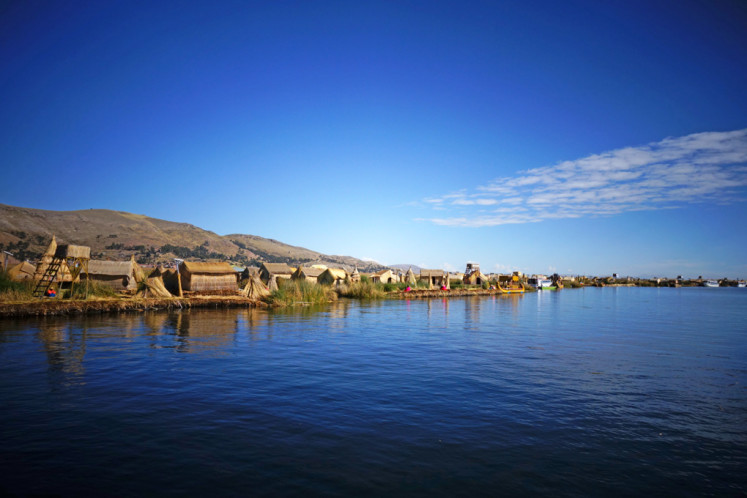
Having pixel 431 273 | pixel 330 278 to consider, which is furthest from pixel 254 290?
pixel 431 273

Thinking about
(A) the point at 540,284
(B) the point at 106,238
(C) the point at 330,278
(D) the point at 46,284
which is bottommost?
(A) the point at 540,284

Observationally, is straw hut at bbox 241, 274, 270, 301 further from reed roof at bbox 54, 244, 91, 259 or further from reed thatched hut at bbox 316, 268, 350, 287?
reed thatched hut at bbox 316, 268, 350, 287

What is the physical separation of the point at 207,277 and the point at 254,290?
3.18 meters

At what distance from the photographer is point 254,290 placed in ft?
97.7

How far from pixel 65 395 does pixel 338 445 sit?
5.81 metres

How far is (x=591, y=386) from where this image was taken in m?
9.97

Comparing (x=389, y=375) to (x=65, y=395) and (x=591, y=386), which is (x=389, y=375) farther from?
(x=65, y=395)

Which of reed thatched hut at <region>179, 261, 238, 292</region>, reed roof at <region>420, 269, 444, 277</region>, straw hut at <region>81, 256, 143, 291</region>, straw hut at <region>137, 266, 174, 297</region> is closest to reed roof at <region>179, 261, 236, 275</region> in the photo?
reed thatched hut at <region>179, 261, 238, 292</region>

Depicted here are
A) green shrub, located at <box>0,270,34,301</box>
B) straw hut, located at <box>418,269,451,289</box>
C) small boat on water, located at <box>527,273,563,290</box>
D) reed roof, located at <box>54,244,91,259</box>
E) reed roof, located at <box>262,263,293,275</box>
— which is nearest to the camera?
green shrub, located at <box>0,270,34,301</box>

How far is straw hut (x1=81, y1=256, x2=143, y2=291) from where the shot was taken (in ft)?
95.1

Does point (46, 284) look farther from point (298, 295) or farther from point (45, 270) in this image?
point (298, 295)

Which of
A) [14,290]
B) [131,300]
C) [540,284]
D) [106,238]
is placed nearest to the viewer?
[14,290]

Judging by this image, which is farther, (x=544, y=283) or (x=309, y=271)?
(x=544, y=283)

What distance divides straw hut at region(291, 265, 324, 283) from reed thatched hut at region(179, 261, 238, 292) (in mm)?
11521
